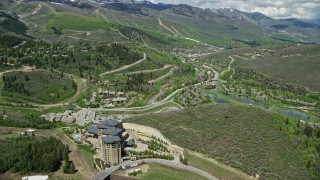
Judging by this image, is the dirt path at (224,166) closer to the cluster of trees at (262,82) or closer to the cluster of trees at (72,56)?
the cluster of trees at (72,56)

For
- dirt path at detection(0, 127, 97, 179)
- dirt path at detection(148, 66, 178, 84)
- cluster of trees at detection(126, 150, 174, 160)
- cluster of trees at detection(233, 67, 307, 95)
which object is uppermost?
cluster of trees at detection(126, 150, 174, 160)

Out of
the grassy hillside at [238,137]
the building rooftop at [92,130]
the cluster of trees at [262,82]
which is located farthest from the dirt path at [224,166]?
Answer: the cluster of trees at [262,82]

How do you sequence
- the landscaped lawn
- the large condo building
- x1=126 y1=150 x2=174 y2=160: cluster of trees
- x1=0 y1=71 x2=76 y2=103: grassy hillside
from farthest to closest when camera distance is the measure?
x1=0 y1=71 x2=76 y2=103: grassy hillside, x1=126 y1=150 x2=174 y2=160: cluster of trees, the large condo building, the landscaped lawn

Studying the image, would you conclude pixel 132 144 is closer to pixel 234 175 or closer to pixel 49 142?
pixel 49 142

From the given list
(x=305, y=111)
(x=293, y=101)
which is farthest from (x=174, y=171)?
(x=293, y=101)

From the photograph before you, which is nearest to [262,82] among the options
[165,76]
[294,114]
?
[165,76]

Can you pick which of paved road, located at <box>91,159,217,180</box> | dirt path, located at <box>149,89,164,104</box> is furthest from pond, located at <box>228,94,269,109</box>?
paved road, located at <box>91,159,217,180</box>

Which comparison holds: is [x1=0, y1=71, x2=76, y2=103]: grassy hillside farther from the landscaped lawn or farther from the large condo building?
the landscaped lawn
